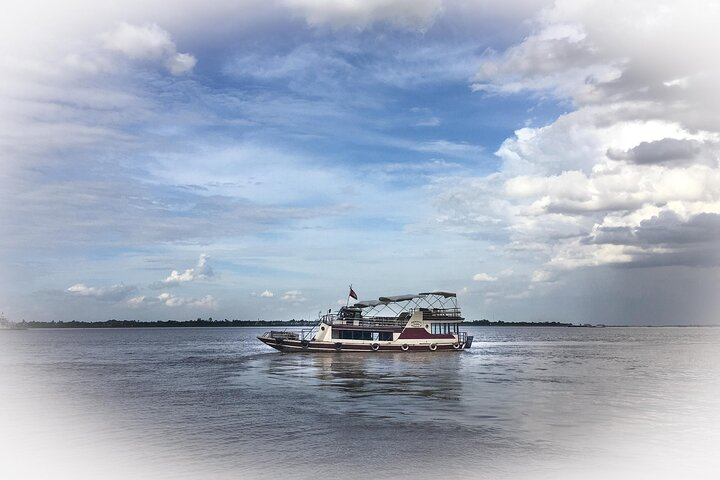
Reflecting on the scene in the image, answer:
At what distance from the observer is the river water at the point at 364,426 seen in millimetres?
19203

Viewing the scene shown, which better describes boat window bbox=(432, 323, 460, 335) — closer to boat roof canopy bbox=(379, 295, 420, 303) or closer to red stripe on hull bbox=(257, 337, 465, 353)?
red stripe on hull bbox=(257, 337, 465, 353)

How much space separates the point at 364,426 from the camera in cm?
2547

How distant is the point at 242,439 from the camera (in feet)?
77.0

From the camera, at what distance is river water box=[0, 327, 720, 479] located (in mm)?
19203

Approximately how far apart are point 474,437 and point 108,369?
48614mm

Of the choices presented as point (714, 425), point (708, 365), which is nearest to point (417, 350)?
point (708, 365)

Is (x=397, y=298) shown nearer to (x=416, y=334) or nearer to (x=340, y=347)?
(x=416, y=334)

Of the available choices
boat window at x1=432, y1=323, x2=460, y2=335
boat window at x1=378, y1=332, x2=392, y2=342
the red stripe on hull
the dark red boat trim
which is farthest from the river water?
boat window at x1=432, y1=323, x2=460, y2=335

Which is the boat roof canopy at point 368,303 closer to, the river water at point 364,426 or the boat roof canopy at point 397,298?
the boat roof canopy at point 397,298

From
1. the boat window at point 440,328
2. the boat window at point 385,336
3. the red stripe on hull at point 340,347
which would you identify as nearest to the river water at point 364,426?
the red stripe on hull at point 340,347

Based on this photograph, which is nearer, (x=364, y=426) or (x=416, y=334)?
(x=364, y=426)

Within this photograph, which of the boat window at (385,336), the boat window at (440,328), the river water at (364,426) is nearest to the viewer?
the river water at (364,426)

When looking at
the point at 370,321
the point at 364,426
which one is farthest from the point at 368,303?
the point at 364,426

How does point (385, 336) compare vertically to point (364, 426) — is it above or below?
above
